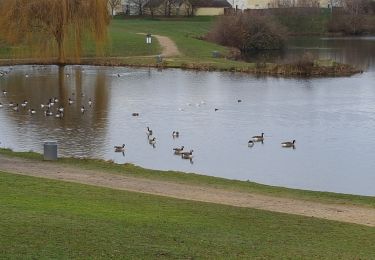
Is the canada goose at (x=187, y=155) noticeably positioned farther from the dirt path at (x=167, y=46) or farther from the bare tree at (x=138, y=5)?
the bare tree at (x=138, y=5)

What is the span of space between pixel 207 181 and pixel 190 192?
7.02 feet

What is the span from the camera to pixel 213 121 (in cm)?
3306

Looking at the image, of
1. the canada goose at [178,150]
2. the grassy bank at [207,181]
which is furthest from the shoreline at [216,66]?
the grassy bank at [207,181]

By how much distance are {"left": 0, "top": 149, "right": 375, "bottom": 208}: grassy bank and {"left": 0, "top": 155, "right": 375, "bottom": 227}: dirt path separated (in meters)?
0.61

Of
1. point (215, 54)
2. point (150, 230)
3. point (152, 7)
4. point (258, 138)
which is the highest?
point (152, 7)

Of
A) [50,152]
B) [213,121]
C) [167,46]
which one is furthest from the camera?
[167,46]

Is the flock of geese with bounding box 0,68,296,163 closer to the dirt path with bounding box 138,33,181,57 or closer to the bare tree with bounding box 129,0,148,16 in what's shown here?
the dirt path with bounding box 138,33,181,57

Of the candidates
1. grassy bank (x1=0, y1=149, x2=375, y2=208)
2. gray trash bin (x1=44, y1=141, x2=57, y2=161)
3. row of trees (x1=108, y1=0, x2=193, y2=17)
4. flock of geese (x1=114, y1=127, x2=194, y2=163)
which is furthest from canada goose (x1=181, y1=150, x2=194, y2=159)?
row of trees (x1=108, y1=0, x2=193, y2=17)

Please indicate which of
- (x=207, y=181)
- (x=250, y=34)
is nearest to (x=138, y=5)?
(x=250, y=34)

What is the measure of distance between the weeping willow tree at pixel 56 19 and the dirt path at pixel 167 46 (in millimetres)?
8728

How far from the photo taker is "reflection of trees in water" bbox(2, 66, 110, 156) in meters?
28.8

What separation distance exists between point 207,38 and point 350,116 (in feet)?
159

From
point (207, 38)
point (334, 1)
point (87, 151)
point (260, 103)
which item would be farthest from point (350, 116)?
point (334, 1)

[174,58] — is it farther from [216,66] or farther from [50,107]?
[50,107]
